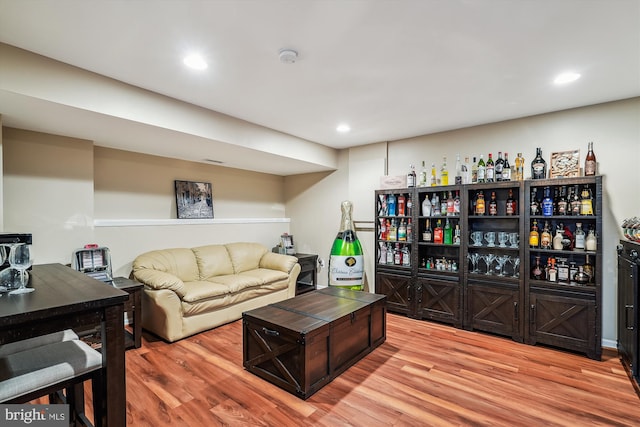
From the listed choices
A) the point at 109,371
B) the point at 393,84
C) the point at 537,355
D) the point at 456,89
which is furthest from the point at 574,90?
the point at 109,371

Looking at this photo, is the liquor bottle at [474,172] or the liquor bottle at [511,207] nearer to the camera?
the liquor bottle at [511,207]

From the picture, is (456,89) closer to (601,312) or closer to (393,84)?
(393,84)

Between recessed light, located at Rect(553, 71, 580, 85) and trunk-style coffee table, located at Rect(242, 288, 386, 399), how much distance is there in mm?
2484

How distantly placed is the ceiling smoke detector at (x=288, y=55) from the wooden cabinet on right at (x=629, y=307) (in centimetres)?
291

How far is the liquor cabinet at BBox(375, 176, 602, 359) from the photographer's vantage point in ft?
9.75

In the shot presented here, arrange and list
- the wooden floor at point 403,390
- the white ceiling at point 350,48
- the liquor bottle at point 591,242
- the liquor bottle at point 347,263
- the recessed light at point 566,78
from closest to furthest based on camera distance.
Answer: the white ceiling at point 350,48
the wooden floor at point 403,390
the recessed light at point 566,78
the liquor bottle at point 591,242
the liquor bottle at point 347,263

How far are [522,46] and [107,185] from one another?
4.31 m

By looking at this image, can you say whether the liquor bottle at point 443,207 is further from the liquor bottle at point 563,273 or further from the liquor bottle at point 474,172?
the liquor bottle at point 563,273

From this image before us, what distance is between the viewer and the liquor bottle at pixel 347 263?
4.49 meters

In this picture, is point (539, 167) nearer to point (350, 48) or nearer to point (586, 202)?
point (586, 202)

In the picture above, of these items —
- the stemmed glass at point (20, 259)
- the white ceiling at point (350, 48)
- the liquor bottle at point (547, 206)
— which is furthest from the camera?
the liquor bottle at point (547, 206)

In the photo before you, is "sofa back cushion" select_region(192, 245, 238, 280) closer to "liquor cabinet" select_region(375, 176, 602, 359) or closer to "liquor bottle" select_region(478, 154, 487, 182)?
"liquor cabinet" select_region(375, 176, 602, 359)

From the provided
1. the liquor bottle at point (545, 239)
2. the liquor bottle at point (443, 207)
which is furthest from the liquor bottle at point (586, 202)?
the liquor bottle at point (443, 207)

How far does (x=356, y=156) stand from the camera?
4.83m
